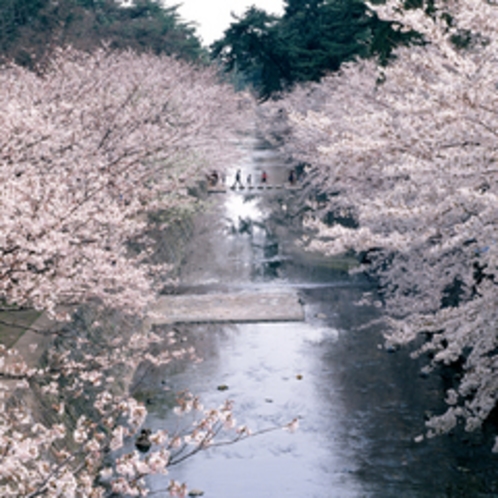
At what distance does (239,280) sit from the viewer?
23750 mm

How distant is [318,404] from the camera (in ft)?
45.9

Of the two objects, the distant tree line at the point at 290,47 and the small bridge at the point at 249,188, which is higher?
the distant tree line at the point at 290,47

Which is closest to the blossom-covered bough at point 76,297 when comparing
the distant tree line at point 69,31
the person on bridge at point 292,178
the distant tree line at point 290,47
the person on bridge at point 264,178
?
the distant tree line at point 69,31

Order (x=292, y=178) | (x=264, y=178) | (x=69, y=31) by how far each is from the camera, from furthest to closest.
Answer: (x=69, y=31), (x=292, y=178), (x=264, y=178)

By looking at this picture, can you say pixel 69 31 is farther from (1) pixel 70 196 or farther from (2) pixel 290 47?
(1) pixel 70 196

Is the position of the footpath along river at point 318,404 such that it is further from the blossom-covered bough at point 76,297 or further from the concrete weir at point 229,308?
the blossom-covered bough at point 76,297

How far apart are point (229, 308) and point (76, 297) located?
9372mm

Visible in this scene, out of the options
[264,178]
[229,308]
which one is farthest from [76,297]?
[264,178]

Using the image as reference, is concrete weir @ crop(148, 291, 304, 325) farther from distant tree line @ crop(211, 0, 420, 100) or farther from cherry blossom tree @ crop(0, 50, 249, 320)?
distant tree line @ crop(211, 0, 420, 100)

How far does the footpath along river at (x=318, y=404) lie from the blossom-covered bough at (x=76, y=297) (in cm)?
74

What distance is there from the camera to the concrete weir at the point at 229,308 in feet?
63.7

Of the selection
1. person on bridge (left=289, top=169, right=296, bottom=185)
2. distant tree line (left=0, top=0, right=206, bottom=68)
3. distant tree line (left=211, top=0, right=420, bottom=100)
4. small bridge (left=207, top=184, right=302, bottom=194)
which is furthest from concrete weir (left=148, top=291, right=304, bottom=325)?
distant tree line (left=211, top=0, right=420, bottom=100)

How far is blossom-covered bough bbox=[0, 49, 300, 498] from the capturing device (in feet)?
18.6

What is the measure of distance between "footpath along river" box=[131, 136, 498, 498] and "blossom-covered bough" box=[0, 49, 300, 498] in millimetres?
743
